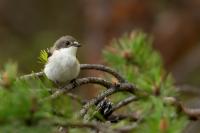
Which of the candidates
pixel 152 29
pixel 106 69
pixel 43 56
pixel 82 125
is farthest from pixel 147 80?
pixel 152 29

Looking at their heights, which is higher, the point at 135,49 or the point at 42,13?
the point at 42,13

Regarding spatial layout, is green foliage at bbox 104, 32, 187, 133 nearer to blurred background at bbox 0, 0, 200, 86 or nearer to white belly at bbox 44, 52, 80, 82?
white belly at bbox 44, 52, 80, 82

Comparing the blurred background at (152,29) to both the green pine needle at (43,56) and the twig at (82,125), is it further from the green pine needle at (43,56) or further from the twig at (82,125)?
the twig at (82,125)

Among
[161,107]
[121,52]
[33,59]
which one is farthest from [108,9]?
[161,107]

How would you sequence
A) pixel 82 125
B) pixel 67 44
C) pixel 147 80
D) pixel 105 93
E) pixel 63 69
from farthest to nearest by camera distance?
pixel 67 44, pixel 63 69, pixel 147 80, pixel 105 93, pixel 82 125

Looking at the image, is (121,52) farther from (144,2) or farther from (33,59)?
(33,59)

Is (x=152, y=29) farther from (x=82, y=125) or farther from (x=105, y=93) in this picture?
(x=82, y=125)

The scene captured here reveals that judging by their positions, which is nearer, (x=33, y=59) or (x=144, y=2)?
(x=144, y=2)
